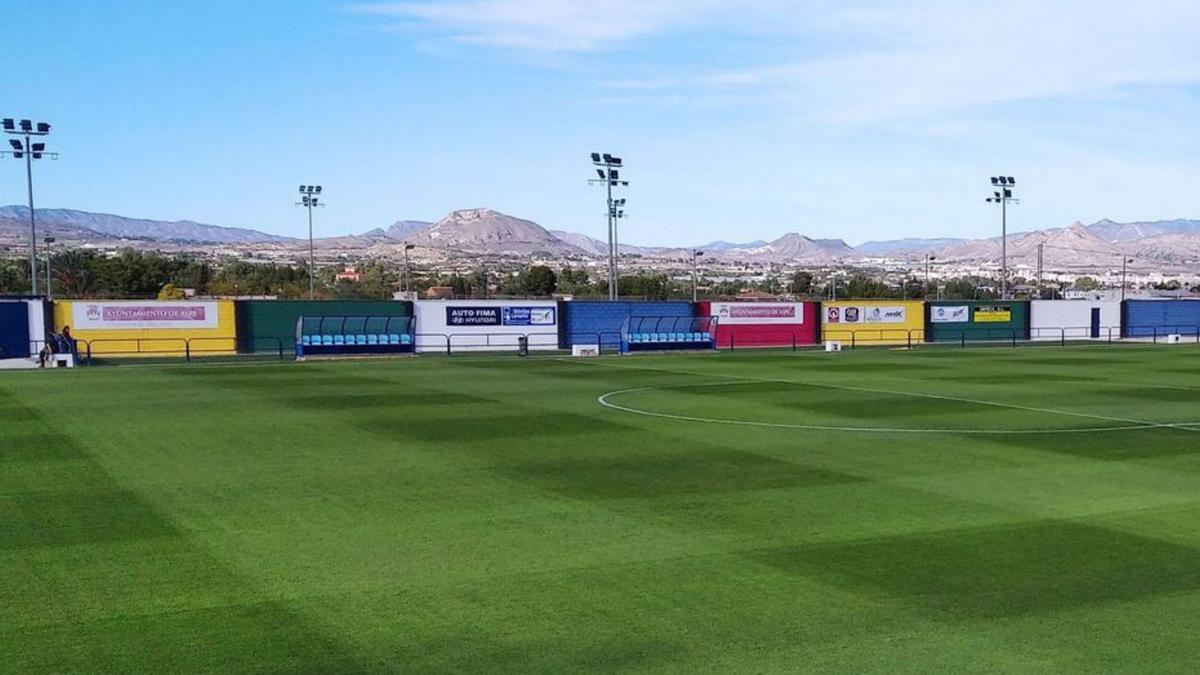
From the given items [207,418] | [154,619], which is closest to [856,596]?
Answer: [154,619]

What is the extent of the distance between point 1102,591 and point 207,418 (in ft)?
66.2

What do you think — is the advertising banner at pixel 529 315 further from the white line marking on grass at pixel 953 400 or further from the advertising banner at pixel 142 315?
the white line marking on grass at pixel 953 400

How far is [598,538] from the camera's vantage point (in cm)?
1313

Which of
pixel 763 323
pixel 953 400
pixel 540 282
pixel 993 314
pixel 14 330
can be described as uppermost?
pixel 540 282

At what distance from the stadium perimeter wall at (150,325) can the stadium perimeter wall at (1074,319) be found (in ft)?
174

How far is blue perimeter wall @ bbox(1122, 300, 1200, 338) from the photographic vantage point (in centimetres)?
7800

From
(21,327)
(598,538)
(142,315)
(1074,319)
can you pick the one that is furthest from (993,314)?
(598,538)

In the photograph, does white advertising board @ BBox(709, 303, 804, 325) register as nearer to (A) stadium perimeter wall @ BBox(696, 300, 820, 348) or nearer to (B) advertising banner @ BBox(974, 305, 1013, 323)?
(A) stadium perimeter wall @ BBox(696, 300, 820, 348)

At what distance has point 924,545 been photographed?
12742 millimetres

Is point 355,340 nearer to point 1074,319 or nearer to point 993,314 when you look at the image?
point 993,314

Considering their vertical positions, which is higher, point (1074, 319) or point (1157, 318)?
point (1074, 319)

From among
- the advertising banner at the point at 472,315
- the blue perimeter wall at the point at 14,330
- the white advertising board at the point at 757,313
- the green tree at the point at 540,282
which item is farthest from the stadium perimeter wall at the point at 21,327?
the green tree at the point at 540,282

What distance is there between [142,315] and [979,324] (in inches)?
2048

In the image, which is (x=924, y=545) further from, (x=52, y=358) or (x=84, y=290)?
(x=84, y=290)
